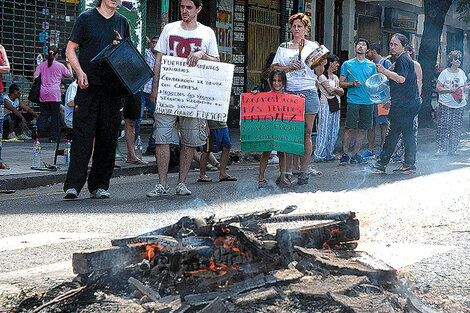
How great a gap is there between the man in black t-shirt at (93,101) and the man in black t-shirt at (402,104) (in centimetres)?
431

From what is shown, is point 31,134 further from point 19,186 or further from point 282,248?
point 282,248

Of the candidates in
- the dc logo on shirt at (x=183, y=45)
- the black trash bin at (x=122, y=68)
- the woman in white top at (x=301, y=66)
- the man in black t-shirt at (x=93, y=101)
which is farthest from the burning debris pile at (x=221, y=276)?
the woman in white top at (x=301, y=66)

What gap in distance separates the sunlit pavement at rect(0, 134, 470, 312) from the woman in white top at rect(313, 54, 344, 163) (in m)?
1.75

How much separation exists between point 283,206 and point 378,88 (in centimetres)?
485

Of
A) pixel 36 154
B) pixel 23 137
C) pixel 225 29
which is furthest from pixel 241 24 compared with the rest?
pixel 36 154

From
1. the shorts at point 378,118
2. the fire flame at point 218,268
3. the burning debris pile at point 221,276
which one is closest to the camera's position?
the burning debris pile at point 221,276

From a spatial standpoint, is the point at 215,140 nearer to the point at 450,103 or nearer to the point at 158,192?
the point at 158,192

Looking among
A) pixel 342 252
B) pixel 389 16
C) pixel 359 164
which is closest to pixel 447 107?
pixel 359 164

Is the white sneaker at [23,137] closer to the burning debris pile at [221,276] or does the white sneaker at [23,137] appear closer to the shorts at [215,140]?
the shorts at [215,140]

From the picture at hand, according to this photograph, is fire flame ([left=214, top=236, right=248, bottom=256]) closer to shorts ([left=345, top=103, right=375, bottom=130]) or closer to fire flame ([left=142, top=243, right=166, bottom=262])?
fire flame ([left=142, top=243, right=166, bottom=262])

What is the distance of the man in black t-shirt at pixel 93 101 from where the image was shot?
686cm

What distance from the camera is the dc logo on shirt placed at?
7273mm

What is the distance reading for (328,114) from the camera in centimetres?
1170

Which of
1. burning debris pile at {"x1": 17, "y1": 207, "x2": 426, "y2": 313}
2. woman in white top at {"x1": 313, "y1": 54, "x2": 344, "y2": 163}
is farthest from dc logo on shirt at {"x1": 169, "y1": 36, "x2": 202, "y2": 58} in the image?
woman in white top at {"x1": 313, "y1": 54, "x2": 344, "y2": 163}
